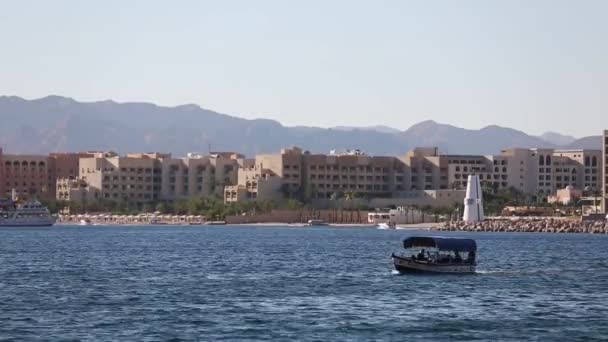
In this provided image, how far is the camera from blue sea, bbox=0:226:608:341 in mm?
55594

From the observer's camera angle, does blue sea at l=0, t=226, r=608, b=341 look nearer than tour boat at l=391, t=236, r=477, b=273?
Yes

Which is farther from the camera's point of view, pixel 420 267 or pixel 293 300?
pixel 420 267

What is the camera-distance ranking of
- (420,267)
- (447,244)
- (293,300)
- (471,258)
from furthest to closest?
(471,258), (447,244), (420,267), (293,300)

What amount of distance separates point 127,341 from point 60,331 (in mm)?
4166

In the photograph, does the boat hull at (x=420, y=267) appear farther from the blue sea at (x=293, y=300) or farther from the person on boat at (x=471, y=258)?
the person on boat at (x=471, y=258)

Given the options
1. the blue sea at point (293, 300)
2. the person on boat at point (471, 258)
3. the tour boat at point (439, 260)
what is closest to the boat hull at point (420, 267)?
the tour boat at point (439, 260)

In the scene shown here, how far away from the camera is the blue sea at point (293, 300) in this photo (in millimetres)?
55594

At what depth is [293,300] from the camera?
69062mm

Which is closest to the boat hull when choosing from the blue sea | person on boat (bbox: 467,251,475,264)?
the blue sea

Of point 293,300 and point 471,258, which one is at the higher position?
point 471,258

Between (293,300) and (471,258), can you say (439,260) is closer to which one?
(471,258)

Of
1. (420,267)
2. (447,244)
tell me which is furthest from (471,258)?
(420,267)

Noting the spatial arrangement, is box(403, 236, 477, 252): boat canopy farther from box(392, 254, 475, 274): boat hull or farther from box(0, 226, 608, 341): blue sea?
box(0, 226, 608, 341): blue sea

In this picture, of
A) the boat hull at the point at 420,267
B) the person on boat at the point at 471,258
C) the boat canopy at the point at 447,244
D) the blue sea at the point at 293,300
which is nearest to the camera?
the blue sea at the point at 293,300
